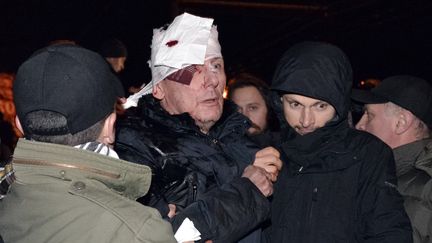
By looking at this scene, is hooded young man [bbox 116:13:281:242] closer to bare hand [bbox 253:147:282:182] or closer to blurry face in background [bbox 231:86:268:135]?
bare hand [bbox 253:147:282:182]

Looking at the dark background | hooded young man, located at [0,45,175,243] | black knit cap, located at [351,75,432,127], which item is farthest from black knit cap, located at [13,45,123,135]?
the dark background

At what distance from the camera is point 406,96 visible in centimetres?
350

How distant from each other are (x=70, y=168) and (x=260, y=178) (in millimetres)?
1012

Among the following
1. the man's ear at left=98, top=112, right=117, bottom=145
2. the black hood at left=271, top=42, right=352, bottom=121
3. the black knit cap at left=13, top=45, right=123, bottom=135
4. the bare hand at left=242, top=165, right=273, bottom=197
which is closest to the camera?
the black knit cap at left=13, top=45, right=123, bottom=135

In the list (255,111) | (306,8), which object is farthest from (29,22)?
(306,8)

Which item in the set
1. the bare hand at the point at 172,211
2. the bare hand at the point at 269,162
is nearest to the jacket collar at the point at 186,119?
the bare hand at the point at 269,162

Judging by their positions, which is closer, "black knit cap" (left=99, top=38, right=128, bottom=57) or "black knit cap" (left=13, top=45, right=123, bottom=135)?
"black knit cap" (left=13, top=45, right=123, bottom=135)

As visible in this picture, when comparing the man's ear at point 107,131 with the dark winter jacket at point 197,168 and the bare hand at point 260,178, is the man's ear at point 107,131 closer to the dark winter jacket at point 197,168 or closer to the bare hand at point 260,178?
the dark winter jacket at point 197,168

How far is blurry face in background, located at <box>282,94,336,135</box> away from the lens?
2826 millimetres

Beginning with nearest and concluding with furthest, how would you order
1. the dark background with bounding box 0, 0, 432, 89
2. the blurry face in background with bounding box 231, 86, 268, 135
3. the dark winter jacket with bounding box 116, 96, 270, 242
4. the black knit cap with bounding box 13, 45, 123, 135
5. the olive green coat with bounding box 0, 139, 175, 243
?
the olive green coat with bounding box 0, 139, 175, 243 < the black knit cap with bounding box 13, 45, 123, 135 < the dark winter jacket with bounding box 116, 96, 270, 242 < the blurry face in background with bounding box 231, 86, 268, 135 < the dark background with bounding box 0, 0, 432, 89

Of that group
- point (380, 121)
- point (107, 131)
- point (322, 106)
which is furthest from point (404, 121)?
point (107, 131)

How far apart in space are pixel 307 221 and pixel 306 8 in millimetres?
9092

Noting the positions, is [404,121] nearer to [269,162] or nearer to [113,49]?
[269,162]

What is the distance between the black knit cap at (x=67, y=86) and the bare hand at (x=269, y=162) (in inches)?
37.6
